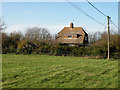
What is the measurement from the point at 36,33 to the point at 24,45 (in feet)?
43.8

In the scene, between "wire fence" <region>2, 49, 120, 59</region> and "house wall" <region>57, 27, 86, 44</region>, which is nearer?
"wire fence" <region>2, 49, 120, 59</region>

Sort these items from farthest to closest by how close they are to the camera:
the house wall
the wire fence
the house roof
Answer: the house roof < the house wall < the wire fence

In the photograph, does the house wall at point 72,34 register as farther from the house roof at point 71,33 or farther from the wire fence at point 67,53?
the wire fence at point 67,53

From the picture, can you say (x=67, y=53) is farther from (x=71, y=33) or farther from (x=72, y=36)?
(x=71, y=33)

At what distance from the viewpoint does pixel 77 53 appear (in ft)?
101

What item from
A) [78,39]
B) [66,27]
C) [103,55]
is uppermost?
[66,27]

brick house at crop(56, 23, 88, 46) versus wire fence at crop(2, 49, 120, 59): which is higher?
brick house at crop(56, 23, 88, 46)

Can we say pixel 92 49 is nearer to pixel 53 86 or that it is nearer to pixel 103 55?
pixel 103 55

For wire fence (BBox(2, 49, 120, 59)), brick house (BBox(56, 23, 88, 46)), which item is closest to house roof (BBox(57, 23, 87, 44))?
brick house (BBox(56, 23, 88, 46))

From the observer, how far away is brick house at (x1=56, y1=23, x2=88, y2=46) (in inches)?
1693

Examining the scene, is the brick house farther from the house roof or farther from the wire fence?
the wire fence

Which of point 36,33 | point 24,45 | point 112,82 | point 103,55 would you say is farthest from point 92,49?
point 112,82

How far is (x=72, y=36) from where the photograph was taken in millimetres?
43969

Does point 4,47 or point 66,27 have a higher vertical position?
point 66,27
